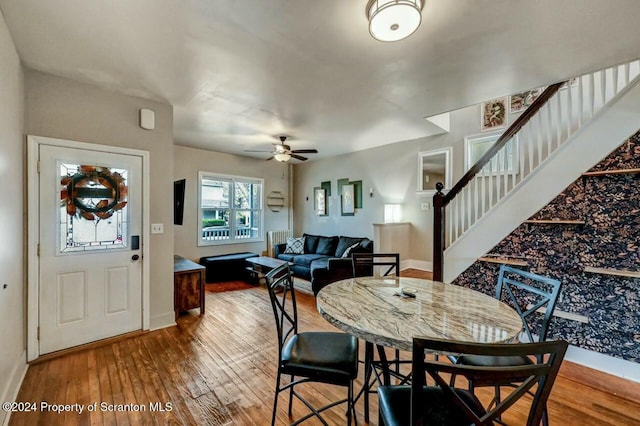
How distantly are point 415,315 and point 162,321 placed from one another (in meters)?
2.96

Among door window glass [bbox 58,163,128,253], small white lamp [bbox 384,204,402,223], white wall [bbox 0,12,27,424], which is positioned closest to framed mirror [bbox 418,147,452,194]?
small white lamp [bbox 384,204,402,223]

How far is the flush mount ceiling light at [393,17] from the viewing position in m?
1.57

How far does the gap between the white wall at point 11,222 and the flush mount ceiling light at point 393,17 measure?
2.36m

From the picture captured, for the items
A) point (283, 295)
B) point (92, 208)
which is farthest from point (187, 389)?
point (92, 208)

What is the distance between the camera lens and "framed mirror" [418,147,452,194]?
477 cm

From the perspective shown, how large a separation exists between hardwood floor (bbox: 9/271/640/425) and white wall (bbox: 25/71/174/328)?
0.58 m

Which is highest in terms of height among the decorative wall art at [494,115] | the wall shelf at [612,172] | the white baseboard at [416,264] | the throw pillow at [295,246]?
the decorative wall art at [494,115]

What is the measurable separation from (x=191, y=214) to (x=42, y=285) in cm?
332

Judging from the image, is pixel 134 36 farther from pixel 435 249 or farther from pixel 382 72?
pixel 435 249

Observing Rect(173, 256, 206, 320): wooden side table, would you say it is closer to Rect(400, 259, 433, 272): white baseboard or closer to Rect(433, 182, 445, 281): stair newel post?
Rect(433, 182, 445, 281): stair newel post

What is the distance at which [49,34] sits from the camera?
200cm

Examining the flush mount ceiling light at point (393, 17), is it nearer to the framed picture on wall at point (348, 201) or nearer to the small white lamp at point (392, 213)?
the small white lamp at point (392, 213)

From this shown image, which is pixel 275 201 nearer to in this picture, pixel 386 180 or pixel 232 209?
pixel 232 209

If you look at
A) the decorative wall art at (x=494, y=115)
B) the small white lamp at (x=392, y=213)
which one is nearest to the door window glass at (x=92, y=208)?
the small white lamp at (x=392, y=213)
